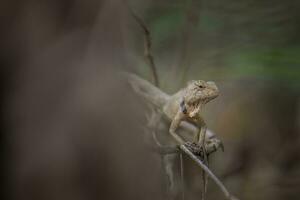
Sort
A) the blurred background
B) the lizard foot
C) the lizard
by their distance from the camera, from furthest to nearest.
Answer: the lizard → the lizard foot → the blurred background

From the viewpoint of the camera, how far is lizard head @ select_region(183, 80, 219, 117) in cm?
191

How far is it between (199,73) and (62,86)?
2489 millimetres

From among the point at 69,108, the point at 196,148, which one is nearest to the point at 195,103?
the point at 196,148

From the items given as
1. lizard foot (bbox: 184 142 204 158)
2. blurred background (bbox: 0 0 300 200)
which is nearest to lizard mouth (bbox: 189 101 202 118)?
lizard foot (bbox: 184 142 204 158)

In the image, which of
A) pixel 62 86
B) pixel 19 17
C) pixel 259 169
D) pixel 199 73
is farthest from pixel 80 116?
pixel 259 169

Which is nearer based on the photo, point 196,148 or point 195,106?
point 196,148

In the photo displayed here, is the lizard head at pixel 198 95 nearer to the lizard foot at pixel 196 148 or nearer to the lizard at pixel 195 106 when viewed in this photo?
the lizard at pixel 195 106

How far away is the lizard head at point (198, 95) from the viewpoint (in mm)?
1909

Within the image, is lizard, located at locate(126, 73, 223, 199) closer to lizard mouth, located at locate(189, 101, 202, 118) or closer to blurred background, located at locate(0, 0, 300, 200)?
lizard mouth, located at locate(189, 101, 202, 118)

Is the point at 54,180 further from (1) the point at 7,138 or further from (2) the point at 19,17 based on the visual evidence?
(2) the point at 19,17

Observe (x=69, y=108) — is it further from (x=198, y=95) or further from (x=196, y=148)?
(x=198, y=95)

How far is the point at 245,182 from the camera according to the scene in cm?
349

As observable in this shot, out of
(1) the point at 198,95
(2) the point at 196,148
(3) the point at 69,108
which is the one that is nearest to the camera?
(3) the point at 69,108

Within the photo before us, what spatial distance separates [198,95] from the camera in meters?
1.93
